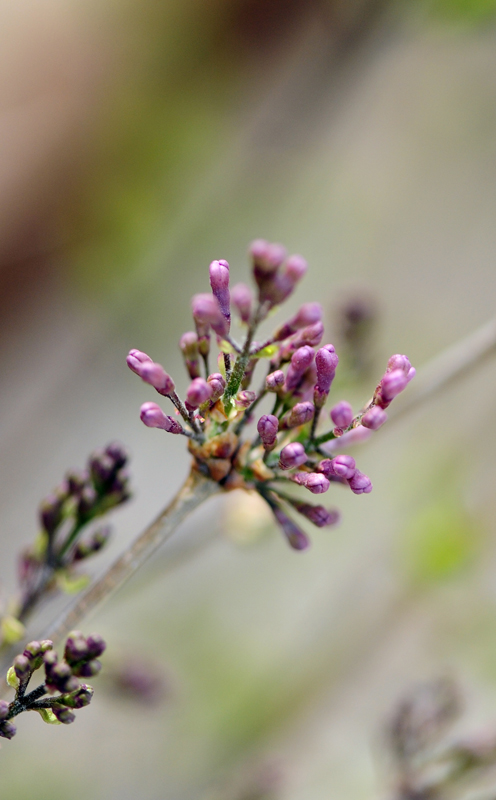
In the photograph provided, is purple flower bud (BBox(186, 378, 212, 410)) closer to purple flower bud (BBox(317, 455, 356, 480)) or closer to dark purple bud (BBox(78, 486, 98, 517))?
purple flower bud (BBox(317, 455, 356, 480))

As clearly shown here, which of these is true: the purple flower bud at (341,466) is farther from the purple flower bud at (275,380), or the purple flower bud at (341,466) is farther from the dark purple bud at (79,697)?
the dark purple bud at (79,697)

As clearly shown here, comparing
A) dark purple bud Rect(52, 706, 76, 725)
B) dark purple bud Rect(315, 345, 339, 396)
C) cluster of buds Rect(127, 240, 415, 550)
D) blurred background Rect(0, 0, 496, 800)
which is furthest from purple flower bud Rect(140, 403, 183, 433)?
blurred background Rect(0, 0, 496, 800)

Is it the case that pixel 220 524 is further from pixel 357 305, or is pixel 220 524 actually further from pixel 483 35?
pixel 483 35

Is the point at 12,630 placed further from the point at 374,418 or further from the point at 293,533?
the point at 374,418

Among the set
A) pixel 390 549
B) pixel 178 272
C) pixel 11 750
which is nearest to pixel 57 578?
pixel 390 549

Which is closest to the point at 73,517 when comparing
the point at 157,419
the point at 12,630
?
the point at 12,630

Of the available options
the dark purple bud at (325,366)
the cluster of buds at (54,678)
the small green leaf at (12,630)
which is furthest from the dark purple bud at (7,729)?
the dark purple bud at (325,366)
